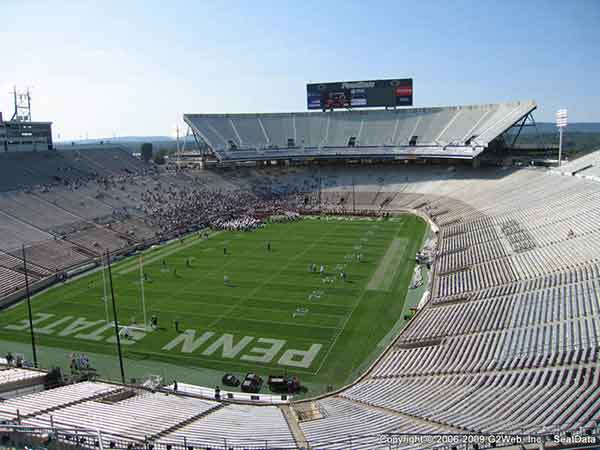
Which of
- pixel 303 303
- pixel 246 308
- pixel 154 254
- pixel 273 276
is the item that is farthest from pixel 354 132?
pixel 246 308

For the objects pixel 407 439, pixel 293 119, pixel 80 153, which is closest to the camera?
pixel 407 439

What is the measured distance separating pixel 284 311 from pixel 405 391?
443 inches

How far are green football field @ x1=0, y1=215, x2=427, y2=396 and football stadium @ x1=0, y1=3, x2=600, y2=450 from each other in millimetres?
150

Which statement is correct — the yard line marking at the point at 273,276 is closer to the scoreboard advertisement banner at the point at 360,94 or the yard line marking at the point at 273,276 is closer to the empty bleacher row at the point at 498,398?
the empty bleacher row at the point at 498,398

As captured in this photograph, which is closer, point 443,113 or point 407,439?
point 407,439

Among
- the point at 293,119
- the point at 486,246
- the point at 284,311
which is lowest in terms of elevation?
the point at 284,311

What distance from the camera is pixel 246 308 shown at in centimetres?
2777

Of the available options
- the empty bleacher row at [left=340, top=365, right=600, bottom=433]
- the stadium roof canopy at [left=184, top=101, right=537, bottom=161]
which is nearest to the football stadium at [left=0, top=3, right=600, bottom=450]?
the empty bleacher row at [left=340, top=365, right=600, bottom=433]

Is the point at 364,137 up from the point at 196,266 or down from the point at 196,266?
up

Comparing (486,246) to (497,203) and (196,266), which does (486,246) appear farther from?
(196,266)

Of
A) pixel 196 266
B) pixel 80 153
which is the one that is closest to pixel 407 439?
pixel 196 266

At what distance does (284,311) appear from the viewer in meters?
27.2

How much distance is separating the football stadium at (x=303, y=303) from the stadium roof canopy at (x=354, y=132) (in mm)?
992

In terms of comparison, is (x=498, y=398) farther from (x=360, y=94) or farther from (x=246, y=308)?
(x=360, y=94)
